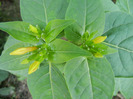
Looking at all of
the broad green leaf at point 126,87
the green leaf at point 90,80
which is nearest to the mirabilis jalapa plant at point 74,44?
the green leaf at point 90,80

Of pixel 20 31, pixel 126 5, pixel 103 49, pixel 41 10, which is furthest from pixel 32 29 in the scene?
pixel 126 5

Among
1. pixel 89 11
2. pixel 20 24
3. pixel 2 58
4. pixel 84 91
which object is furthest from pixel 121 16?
pixel 2 58

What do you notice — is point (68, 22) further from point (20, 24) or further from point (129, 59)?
point (129, 59)

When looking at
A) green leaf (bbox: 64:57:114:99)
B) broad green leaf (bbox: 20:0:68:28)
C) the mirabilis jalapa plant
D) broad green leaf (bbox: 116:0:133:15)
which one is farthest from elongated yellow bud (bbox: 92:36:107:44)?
broad green leaf (bbox: 116:0:133:15)

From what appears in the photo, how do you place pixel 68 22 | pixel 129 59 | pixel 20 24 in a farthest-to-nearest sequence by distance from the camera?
pixel 129 59 → pixel 20 24 → pixel 68 22

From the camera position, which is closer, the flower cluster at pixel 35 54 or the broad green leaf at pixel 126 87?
the flower cluster at pixel 35 54

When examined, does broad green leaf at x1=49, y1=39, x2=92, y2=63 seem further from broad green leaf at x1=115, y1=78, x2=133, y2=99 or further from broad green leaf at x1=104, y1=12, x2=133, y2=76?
broad green leaf at x1=115, y1=78, x2=133, y2=99

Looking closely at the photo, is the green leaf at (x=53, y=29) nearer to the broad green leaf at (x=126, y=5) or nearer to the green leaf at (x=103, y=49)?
the green leaf at (x=103, y=49)
